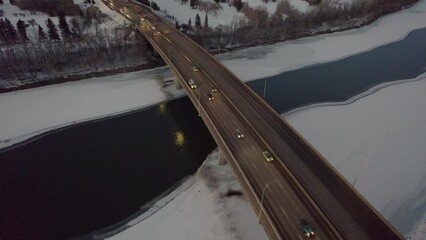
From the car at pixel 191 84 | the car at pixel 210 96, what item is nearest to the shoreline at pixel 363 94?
the car at pixel 210 96

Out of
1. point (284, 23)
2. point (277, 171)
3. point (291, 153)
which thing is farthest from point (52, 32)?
point (277, 171)

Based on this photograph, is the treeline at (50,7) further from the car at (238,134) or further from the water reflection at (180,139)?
the car at (238,134)

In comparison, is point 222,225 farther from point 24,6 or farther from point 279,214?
point 24,6

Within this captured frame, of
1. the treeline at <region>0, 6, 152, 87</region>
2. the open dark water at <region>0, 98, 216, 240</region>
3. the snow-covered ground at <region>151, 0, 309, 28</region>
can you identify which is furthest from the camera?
the snow-covered ground at <region>151, 0, 309, 28</region>

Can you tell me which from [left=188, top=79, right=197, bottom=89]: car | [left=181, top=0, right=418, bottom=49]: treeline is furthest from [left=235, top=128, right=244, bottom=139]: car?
[left=181, top=0, right=418, bottom=49]: treeline

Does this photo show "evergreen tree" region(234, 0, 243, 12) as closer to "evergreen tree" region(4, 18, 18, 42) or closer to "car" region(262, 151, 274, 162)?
"evergreen tree" region(4, 18, 18, 42)

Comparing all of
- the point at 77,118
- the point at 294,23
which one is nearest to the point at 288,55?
the point at 294,23
